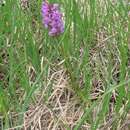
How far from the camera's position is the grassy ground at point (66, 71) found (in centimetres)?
140

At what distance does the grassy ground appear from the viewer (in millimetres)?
1397

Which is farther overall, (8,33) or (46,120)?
(8,33)

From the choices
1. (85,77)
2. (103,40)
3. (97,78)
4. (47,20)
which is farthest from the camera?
(103,40)

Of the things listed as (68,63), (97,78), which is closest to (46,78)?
(68,63)

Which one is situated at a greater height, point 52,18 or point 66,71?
point 52,18

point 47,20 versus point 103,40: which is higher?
point 47,20

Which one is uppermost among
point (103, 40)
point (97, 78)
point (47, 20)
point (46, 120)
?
point (47, 20)

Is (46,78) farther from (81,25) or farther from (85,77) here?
(81,25)

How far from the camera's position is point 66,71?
1.58m

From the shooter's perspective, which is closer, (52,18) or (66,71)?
(52,18)

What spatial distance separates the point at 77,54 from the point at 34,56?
158 millimetres

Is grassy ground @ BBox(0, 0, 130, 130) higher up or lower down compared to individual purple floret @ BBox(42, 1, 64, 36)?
lower down

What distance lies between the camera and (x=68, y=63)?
58.9 inches

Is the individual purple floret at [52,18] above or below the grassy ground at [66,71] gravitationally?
above
